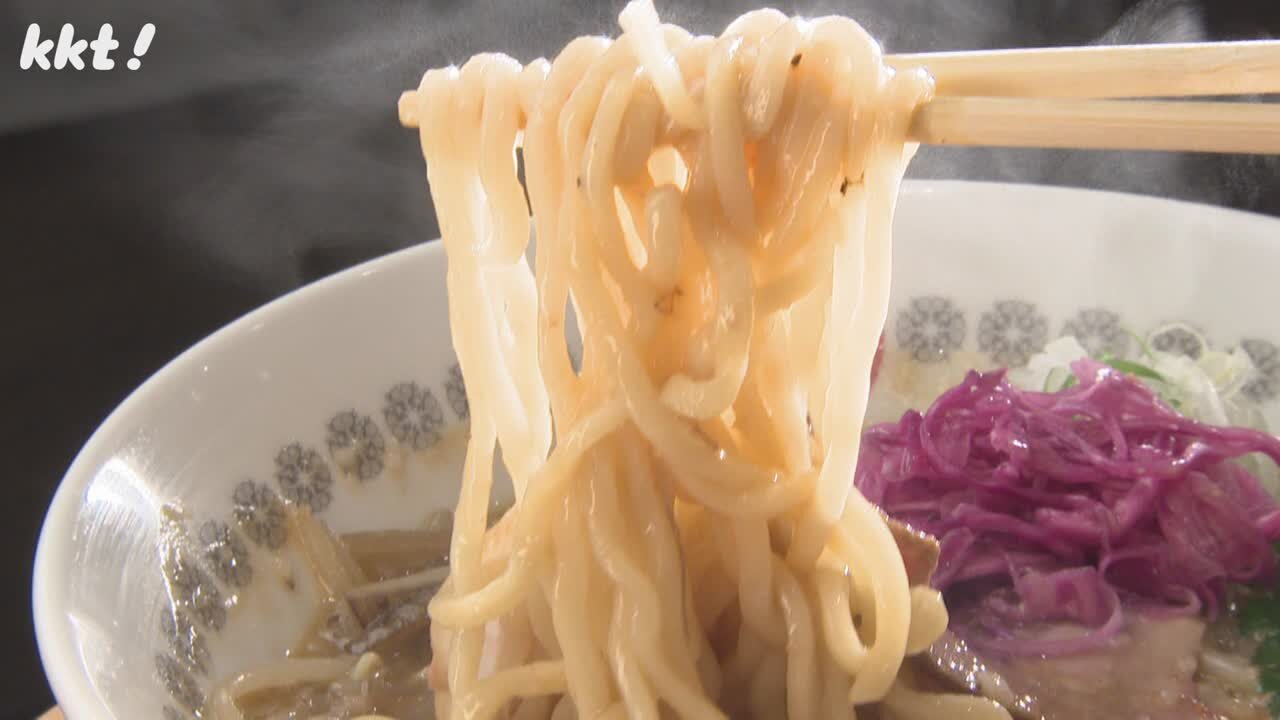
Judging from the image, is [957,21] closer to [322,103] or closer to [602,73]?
[322,103]

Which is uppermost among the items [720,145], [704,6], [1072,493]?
[704,6]

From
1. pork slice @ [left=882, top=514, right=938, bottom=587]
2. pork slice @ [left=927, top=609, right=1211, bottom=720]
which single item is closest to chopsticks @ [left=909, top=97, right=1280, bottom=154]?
pork slice @ [left=882, top=514, right=938, bottom=587]

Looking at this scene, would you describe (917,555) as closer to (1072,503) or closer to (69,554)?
(1072,503)

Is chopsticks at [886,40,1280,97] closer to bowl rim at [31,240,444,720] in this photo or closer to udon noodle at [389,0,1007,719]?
udon noodle at [389,0,1007,719]

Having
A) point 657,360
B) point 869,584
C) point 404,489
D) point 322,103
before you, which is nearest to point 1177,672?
point 869,584

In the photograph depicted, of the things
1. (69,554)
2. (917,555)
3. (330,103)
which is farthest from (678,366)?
(330,103)

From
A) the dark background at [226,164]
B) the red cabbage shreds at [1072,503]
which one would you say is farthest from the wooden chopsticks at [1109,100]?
the dark background at [226,164]

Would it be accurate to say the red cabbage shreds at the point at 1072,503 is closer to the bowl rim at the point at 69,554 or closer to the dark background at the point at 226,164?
the dark background at the point at 226,164
